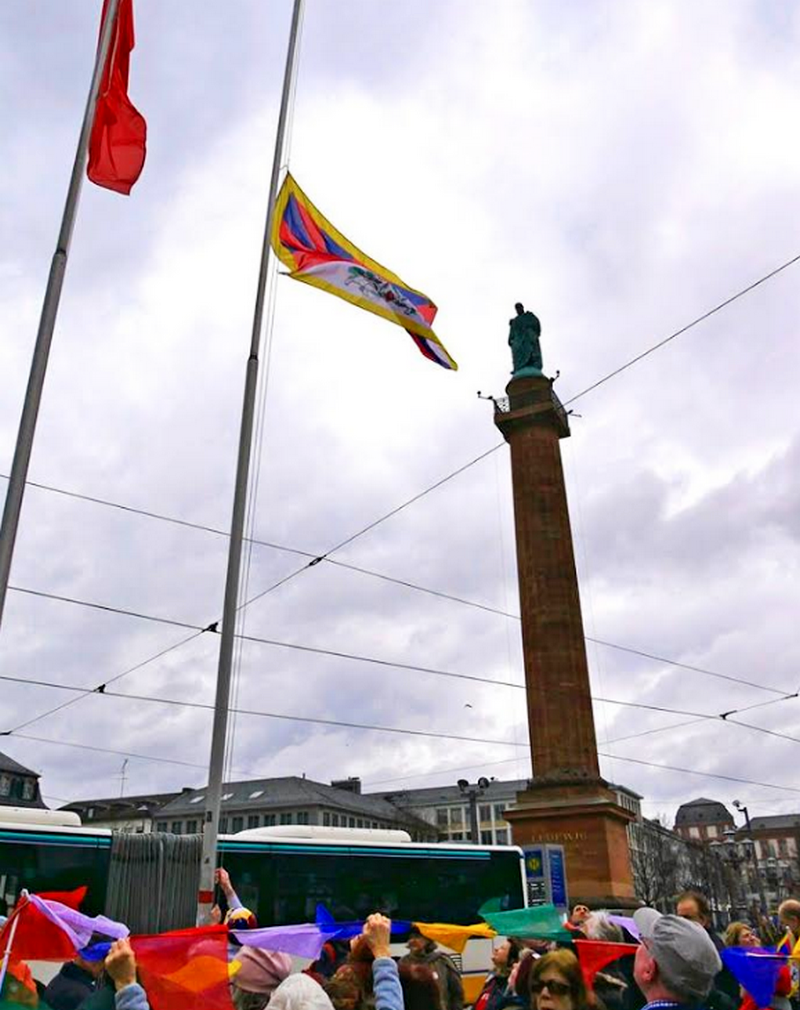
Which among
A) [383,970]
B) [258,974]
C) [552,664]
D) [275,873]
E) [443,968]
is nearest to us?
[383,970]

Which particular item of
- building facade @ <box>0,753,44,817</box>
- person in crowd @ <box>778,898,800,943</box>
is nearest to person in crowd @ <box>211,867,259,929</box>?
person in crowd @ <box>778,898,800,943</box>

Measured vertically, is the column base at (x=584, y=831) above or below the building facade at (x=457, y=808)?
below

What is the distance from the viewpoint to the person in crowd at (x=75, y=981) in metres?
5.65

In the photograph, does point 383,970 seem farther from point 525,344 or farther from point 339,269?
point 525,344

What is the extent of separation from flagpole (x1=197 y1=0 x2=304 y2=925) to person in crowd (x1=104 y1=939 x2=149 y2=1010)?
626 cm

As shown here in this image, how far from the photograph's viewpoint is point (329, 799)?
300 ft

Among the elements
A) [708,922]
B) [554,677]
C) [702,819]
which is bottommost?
[708,922]

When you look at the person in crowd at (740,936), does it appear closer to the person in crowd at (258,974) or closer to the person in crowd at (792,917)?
the person in crowd at (792,917)

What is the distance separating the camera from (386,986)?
4.02 meters

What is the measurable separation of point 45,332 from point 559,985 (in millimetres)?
7563

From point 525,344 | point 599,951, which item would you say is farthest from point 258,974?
point 525,344

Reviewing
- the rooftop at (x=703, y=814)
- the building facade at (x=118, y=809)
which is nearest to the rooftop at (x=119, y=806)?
the building facade at (x=118, y=809)

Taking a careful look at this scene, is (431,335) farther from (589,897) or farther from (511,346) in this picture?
(511,346)

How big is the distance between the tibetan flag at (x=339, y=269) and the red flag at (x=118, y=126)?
226cm
